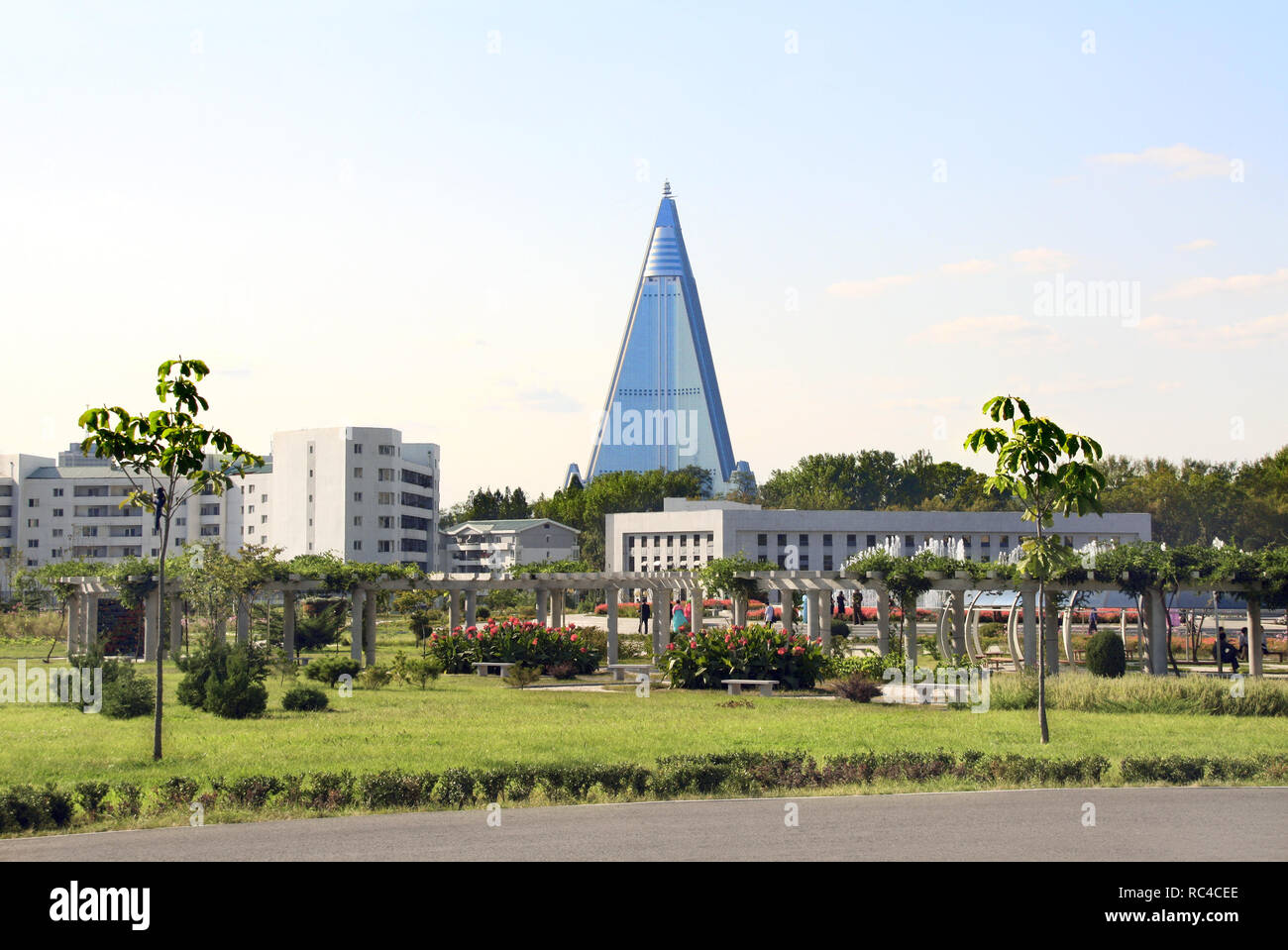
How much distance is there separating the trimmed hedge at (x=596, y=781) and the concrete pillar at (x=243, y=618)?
23480 millimetres

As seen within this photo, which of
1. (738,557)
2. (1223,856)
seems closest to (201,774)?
(1223,856)

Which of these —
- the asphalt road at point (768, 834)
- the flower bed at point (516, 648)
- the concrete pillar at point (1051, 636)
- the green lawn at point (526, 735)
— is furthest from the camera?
the flower bed at point (516, 648)

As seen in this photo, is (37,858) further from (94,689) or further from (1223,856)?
(94,689)

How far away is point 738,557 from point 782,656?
9.61m

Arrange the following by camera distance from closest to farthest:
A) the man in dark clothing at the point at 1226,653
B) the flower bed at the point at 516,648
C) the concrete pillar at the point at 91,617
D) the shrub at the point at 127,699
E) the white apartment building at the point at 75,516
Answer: the shrub at the point at 127,699 < the man in dark clothing at the point at 1226,653 < the flower bed at the point at 516,648 < the concrete pillar at the point at 91,617 < the white apartment building at the point at 75,516

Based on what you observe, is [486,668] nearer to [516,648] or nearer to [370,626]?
[516,648]

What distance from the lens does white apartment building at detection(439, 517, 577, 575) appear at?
5013 inches

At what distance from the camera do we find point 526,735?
67.8 ft

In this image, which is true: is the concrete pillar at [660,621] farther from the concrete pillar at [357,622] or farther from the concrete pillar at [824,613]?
the concrete pillar at [357,622]

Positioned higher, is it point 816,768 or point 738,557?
point 738,557

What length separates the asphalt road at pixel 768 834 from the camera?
37.9 feet

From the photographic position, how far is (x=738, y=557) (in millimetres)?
41469

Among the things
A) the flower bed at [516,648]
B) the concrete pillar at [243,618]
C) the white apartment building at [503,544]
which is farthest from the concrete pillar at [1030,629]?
the white apartment building at [503,544]
